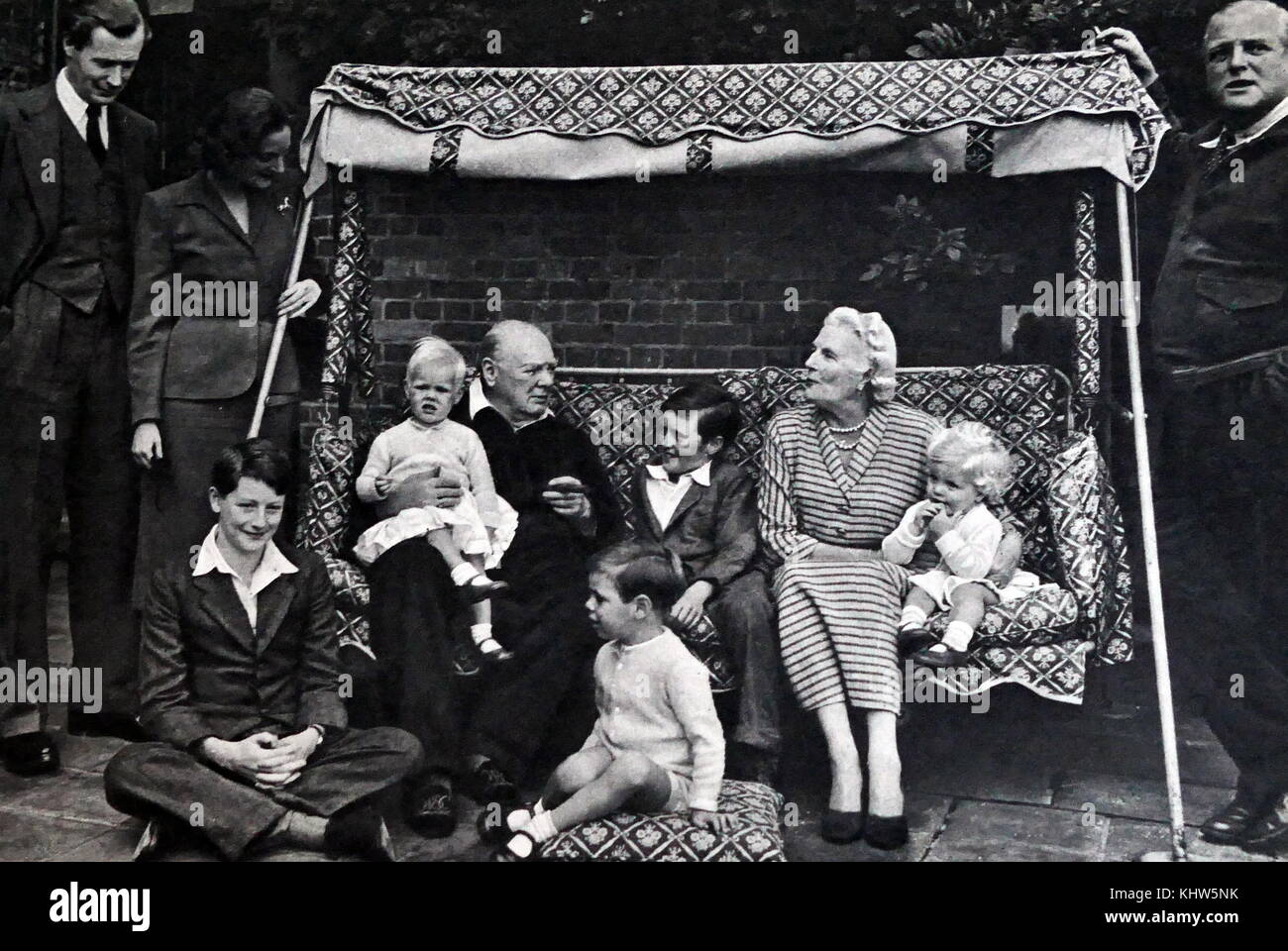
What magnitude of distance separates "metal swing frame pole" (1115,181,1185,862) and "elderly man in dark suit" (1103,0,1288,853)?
4.5 inches

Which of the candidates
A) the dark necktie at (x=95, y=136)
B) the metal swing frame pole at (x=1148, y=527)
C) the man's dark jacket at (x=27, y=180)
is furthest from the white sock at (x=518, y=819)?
the dark necktie at (x=95, y=136)

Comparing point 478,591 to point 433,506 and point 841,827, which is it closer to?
point 433,506

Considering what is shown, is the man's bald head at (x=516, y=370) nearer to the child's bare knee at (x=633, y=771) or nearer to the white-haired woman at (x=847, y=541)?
the white-haired woman at (x=847, y=541)

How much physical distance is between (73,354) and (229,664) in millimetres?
1218

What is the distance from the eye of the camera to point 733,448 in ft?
14.4

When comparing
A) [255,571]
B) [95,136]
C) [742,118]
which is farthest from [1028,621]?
[95,136]

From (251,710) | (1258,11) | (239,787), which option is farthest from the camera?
(1258,11)

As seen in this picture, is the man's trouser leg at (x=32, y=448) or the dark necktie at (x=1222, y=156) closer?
the dark necktie at (x=1222, y=156)

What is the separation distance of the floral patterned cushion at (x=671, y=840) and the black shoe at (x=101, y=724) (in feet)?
5.04

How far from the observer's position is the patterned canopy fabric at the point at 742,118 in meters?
4.09

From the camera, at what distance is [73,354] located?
4.43 meters

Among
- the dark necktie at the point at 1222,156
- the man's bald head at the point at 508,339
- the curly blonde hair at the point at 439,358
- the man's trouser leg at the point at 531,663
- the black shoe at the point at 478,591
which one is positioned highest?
the dark necktie at the point at 1222,156

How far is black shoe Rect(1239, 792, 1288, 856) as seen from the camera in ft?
12.8
